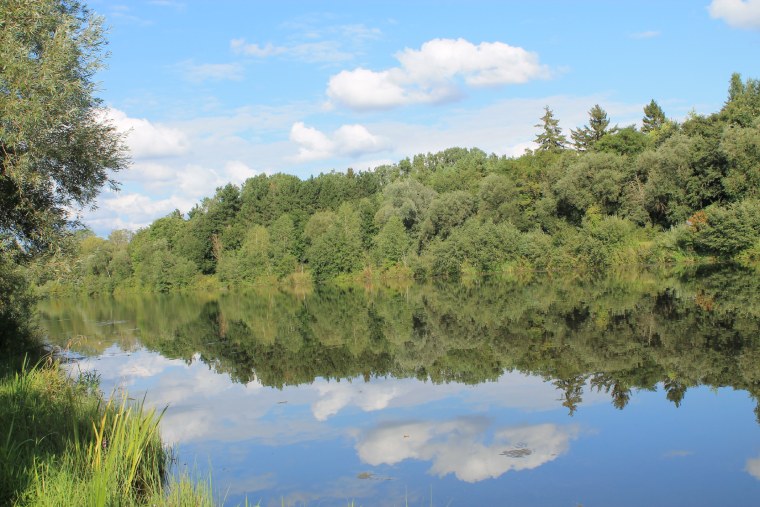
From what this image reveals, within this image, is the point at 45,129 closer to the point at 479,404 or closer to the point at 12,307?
the point at 12,307

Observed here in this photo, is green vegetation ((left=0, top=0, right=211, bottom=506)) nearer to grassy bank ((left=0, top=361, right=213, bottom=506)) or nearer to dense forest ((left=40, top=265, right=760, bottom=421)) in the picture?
grassy bank ((left=0, top=361, right=213, bottom=506))

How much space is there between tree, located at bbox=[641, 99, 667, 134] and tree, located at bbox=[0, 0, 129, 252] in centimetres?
7045

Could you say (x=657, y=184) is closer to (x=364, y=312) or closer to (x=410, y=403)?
(x=364, y=312)

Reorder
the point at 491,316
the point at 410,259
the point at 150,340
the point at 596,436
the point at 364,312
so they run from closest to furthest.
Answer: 1. the point at 596,436
2. the point at 491,316
3. the point at 150,340
4. the point at 364,312
5. the point at 410,259

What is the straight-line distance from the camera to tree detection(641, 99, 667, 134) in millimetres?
72562

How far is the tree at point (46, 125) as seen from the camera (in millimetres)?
12570

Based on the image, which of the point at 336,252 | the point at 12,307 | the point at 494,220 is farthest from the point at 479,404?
the point at 336,252

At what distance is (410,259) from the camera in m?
61.4

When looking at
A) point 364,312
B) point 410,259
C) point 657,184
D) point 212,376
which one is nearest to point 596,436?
point 212,376

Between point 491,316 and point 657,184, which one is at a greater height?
point 657,184

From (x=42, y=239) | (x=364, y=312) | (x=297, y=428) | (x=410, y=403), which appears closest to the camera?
(x=297, y=428)

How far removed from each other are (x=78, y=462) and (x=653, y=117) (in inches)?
3072

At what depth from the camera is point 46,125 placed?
13.0 metres

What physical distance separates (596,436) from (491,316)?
15.6 m
